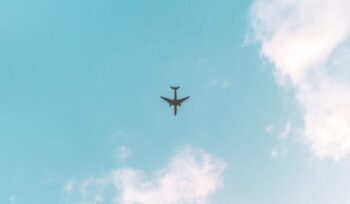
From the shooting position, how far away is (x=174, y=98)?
80.5 meters
